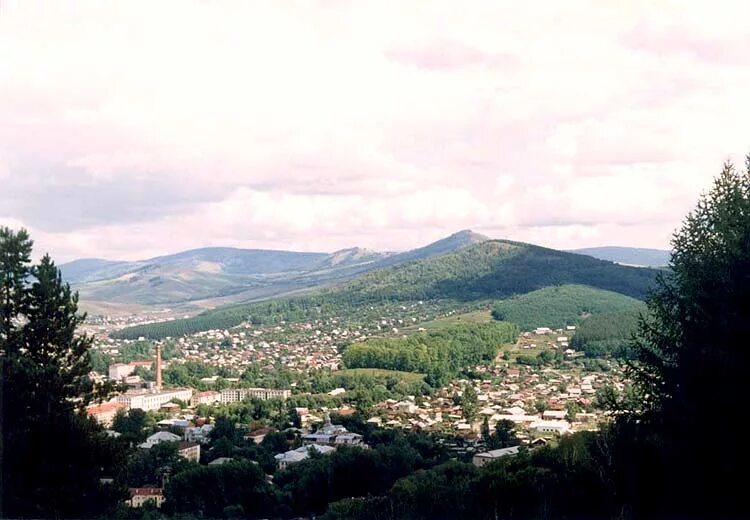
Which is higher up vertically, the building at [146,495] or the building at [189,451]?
the building at [146,495]

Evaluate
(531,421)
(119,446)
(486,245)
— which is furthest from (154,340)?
(119,446)

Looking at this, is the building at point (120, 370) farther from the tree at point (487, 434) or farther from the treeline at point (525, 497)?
the treeline at point (525, 497)

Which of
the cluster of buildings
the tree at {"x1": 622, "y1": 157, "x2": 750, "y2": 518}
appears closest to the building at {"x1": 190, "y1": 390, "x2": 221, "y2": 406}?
the cluster of buildings

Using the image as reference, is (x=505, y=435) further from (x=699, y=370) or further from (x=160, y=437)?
(x=699, y=370)

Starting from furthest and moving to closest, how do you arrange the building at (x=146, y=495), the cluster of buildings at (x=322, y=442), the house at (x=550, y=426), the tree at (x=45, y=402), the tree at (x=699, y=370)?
1. the house at (x=550, y=426)
2. the cluster of buildings at (x=322, y=442)
3. the building at (x=146, y=495)
4. the tree at (x=45, y=402)
5. the tree at (x=699, y=370)

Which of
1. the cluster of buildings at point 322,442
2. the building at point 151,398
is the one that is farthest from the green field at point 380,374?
the cluster of buildings at point 322,442

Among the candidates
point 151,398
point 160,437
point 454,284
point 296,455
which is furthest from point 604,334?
point 454,284
